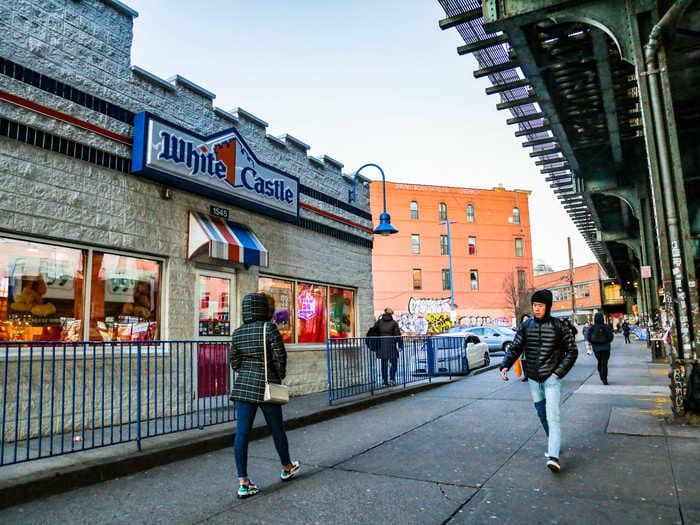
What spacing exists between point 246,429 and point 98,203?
4422 millimetres

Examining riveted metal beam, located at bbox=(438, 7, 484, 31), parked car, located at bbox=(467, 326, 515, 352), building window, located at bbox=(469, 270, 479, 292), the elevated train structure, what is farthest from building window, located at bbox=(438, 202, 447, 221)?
riveted metal beam, located at bbox=(438, 7, 484, 31)

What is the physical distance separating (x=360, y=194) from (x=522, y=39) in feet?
22.6

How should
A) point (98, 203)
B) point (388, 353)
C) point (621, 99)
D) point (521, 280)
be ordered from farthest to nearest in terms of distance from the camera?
point (521, 280) → point (621, 99) → point (388, 353) → point (98, 203)

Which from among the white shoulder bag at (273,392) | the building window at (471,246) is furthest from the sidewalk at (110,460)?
the building window at (471,246)

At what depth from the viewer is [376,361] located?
10641 millimetres

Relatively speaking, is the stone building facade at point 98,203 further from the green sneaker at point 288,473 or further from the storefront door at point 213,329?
the green sneaker at point 288,473

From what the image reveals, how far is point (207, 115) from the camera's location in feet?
31.6

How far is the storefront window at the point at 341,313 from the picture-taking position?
42.6 ft

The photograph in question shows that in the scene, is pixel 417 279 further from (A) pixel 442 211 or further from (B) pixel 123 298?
(B) pixel 123 298

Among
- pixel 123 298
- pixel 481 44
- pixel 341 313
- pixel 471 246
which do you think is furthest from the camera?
pixel 471 246

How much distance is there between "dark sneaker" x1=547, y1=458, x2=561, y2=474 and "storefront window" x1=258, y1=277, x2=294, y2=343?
6.74 metres

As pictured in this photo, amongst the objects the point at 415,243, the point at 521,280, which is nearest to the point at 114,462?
the point at 415,243

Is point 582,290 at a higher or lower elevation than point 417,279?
lower

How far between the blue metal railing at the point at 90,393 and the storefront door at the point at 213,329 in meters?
0.02
